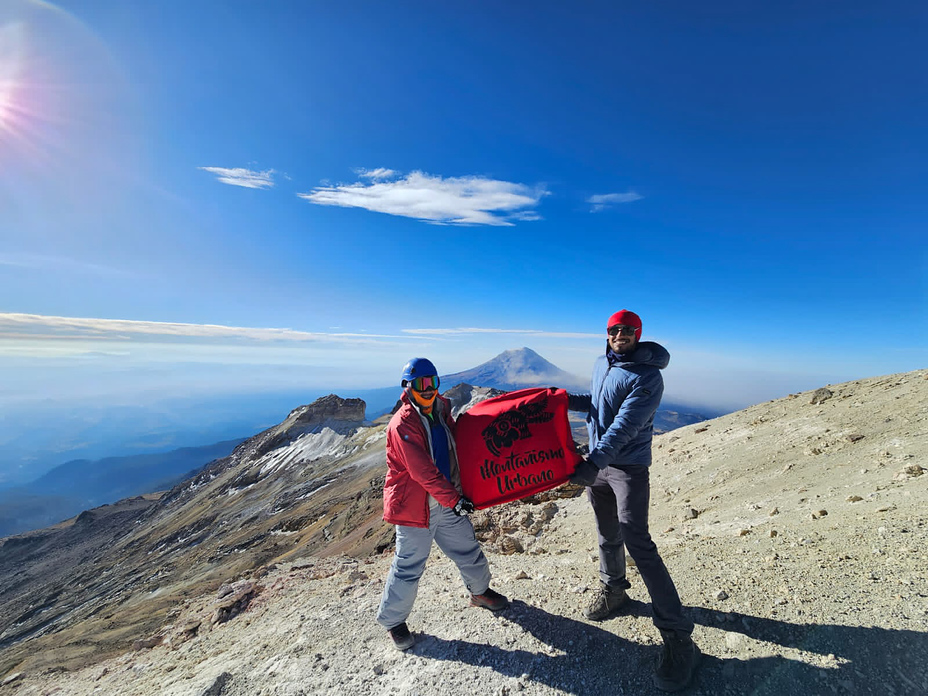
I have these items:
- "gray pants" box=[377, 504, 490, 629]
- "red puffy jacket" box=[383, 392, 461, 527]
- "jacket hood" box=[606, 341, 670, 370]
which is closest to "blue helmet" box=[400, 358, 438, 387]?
"red puffy jacket" box=[383, 392, 461, 527]

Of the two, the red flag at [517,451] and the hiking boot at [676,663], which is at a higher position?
the red flag at [517,451]

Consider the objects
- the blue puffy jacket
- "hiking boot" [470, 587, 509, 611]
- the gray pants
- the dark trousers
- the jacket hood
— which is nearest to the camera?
the dark trousers

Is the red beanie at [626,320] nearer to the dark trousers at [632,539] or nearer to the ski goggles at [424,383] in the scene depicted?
the dark trousers at [632,539]

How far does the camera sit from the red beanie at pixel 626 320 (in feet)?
14.9

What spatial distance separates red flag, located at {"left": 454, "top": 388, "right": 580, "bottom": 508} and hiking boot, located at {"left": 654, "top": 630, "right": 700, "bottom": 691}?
1.90 meters

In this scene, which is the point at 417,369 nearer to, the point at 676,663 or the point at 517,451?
the point at 517,451

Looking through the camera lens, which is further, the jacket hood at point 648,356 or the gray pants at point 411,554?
the gray pants at point 411,554

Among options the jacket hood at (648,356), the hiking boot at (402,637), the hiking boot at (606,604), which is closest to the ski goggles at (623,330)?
the jacket hood at (648,356)

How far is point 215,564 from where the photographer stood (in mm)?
29000

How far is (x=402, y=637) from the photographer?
5340mm

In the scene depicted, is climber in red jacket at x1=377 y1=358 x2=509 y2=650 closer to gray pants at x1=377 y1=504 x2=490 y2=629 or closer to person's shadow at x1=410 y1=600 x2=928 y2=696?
gray pants at x1=377 y1=504 x2=490 y2=629

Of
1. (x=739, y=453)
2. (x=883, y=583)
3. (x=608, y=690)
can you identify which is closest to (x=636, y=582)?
(x=608, y=690)

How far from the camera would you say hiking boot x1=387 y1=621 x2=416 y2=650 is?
209 inches

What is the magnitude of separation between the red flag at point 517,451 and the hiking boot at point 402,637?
203cm
